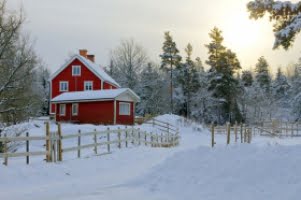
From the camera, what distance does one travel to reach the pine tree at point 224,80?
67.6 metres

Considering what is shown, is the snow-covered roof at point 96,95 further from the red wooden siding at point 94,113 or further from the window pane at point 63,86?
the window pane at point 63,86

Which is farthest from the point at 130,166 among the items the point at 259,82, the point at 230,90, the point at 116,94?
the point at 259,82

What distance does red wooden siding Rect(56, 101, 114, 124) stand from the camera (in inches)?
1629

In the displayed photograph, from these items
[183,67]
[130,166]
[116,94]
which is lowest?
[130,166]

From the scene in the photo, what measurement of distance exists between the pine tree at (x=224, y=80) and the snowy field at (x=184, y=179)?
173 ft

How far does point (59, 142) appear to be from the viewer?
56.6ft

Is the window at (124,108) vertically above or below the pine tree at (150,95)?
below

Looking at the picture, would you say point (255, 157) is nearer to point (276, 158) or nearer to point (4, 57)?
point (276, 158)

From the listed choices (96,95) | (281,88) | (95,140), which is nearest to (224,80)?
(96,95)

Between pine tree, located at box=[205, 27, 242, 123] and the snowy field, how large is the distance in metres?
52.8

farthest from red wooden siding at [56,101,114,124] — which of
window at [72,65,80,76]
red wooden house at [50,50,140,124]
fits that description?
window at [72,65,80,76]

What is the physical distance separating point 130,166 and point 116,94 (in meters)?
24.3

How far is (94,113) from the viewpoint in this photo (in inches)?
1658

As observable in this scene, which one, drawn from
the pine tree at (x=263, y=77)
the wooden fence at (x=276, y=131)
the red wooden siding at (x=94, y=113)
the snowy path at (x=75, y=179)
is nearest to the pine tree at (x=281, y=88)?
the pine tree at (x=263, y=77)
